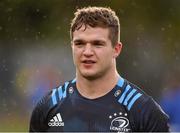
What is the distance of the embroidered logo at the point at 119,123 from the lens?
5723 mm

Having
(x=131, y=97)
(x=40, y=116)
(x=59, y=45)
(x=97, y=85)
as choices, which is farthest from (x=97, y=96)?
(x=59, y=45)

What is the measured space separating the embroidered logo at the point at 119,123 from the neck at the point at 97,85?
8.9 inches

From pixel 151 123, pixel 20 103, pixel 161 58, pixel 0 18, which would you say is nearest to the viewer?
pixel 151 123

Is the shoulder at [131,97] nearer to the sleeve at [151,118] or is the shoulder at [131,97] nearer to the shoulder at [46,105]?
the sleeve at [151,118]

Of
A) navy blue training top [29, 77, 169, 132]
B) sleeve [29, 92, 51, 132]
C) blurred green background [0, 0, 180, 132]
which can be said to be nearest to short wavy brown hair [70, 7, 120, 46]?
navy blue training top [29, 77, 169, 132]

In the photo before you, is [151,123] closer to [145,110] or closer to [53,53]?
[145,110]

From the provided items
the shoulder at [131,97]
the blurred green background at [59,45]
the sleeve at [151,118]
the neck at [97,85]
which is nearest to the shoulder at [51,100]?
the neck at [97,85]

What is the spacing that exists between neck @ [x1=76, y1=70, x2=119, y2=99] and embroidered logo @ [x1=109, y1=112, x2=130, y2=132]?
8.9 inches

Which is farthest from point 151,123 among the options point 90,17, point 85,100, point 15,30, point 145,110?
point 15,30

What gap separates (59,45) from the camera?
24.0 m

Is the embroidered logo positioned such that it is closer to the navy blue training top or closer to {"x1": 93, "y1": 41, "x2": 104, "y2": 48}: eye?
the navy blue training top

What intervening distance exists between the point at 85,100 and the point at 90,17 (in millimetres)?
667

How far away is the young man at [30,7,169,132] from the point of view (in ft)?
18.7

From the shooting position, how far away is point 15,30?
85.5ft
